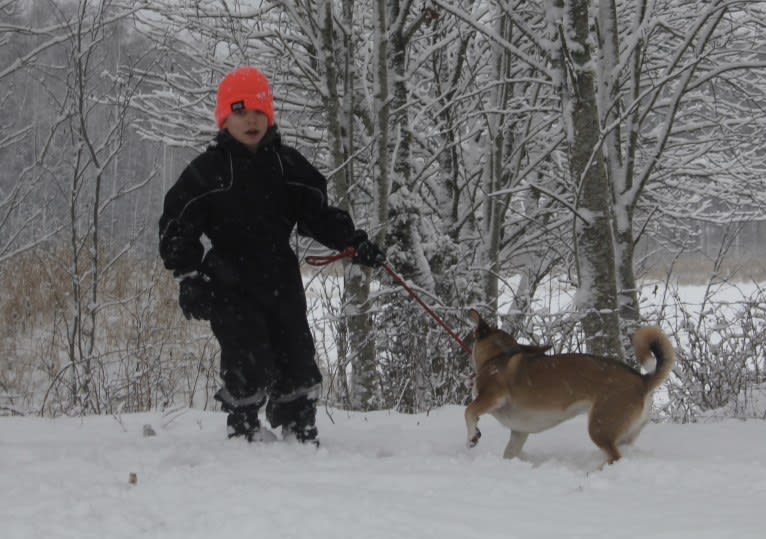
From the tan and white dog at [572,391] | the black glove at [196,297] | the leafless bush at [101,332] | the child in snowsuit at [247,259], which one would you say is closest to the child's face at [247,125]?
the child in snowsuit at [247,259]

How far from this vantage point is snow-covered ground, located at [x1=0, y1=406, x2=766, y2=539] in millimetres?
2229

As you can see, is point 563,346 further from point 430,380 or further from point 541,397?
point 541,397

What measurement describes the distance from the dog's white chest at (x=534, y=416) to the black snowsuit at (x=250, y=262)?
0.98 meters

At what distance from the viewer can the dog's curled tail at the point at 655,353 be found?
3420 millimetres

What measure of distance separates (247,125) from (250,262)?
0.67m

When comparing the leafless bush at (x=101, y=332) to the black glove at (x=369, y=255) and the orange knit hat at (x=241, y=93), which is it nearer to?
the black glove at (x=369, y=255)

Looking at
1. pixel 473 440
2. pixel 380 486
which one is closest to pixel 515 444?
pixel 473 440

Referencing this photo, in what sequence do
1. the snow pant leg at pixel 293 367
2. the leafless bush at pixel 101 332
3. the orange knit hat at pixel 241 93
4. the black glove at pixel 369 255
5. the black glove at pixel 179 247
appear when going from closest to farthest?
1. the black glove at pixel 179 247
2. the orange knit hat at pixel 241 93
3. the snow pant leg at pixel 293 367
4. the black glove at pixel 369 255
5. the leafless bush at pixel 101 332

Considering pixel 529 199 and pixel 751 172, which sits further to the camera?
pixel 529 199

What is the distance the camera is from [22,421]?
14.5 ft

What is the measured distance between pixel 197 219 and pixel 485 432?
1.96 metres

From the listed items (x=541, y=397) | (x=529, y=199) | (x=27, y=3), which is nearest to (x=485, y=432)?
(x=541, y=397)

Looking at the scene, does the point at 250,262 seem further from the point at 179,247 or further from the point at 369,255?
the point at 369,255

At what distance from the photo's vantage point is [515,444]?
3.69 m
